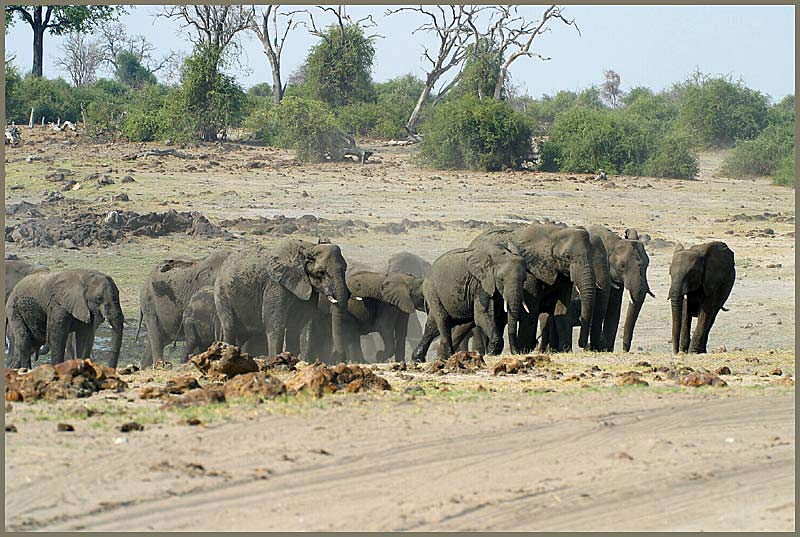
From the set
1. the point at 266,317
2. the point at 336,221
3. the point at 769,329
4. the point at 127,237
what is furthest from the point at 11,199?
the point at 769,329

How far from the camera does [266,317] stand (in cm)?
1300

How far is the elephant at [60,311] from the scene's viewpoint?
13461 millimetres

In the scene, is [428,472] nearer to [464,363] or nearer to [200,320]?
[464,363]

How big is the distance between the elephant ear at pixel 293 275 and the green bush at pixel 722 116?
90.0 feet

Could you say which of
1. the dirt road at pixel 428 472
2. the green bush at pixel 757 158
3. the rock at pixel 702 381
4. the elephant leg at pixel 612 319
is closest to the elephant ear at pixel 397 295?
the elephant leg at pixel 612 319

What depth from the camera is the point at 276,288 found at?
1292cm

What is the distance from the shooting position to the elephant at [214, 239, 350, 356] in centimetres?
1283

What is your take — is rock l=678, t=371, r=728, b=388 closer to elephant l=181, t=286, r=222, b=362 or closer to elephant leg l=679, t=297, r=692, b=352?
elephant leg l=679, t=297, r=692, b=352

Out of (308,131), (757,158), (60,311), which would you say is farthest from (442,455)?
(757,158)

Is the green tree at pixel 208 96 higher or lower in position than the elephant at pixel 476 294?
higher

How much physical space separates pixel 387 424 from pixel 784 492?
2374mm

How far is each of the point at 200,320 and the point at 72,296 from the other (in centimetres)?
133

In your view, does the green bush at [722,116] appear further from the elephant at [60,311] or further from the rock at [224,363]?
the rock at [224,363]

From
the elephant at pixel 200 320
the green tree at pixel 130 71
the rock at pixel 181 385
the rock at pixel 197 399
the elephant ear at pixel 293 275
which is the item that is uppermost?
the green tree at pixel 130 71
